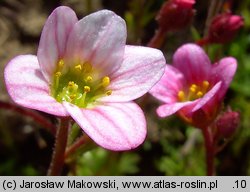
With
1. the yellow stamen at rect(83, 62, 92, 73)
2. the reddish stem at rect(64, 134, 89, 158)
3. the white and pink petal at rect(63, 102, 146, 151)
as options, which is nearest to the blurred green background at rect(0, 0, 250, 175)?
the reddish stem at rect(64, 134, 89, 158)

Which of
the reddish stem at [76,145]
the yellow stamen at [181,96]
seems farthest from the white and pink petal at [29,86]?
the yellow stamen at [181,96]

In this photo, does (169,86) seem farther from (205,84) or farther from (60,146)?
(60,146)

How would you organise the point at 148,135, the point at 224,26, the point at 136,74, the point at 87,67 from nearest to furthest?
the point at 136,74 → the point at 87,67 → the point at 224,26 → the point at 148,135

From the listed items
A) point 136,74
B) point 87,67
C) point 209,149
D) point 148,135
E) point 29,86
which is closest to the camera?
point 29,86

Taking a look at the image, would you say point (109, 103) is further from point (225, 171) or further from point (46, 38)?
point (225, 171)

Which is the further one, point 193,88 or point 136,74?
point 193,88

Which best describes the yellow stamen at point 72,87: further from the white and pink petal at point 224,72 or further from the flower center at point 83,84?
the white and pink petal at point 224,72

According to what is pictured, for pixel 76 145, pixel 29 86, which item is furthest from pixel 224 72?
pixel 29 86
